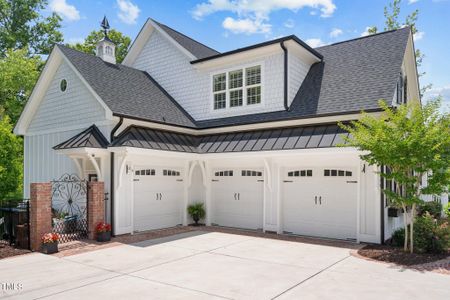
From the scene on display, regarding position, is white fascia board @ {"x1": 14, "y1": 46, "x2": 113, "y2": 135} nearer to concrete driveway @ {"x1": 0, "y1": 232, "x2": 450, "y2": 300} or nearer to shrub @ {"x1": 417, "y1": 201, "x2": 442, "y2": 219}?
concrete driveway @ {"x1": 0, "y1": 232, "x2": 450, "y2": 300}

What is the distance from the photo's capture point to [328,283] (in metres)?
6.96

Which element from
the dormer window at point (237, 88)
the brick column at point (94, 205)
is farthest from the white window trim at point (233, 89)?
the brick column at point (94, 205)

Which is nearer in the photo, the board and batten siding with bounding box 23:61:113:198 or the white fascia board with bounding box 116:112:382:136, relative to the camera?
the white fascia board with bounding box 116:112:382:136

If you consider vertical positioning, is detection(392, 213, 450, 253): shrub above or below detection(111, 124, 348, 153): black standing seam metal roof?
below

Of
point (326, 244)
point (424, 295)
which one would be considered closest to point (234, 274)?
point (424, 295)

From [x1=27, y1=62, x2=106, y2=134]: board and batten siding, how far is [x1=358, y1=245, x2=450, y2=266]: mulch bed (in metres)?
9.54

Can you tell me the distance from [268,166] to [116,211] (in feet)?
18.0

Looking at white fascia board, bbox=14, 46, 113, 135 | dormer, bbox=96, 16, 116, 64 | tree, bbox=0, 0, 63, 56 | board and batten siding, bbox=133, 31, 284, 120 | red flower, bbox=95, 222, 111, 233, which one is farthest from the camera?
tree, bbox=0, 0, 63, 56

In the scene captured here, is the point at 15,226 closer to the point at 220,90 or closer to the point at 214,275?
the point at 214,275

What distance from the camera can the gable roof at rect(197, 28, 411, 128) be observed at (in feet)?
39.3

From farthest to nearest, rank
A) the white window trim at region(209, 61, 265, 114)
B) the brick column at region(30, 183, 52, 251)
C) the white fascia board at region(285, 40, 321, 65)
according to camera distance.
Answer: the white window trim at region(209, 61, 265, 114)
the white fascia board at region(285, 40, 321, 65)
the brick column at region(30, 183, 52, 251)

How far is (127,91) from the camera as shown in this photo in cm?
1418

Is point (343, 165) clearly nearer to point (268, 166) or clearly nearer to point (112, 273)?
point (268, 166)

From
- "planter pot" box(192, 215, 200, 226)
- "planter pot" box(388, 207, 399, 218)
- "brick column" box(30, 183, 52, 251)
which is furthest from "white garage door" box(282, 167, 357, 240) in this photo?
"brick column" box(30, 183, 52, 251)
